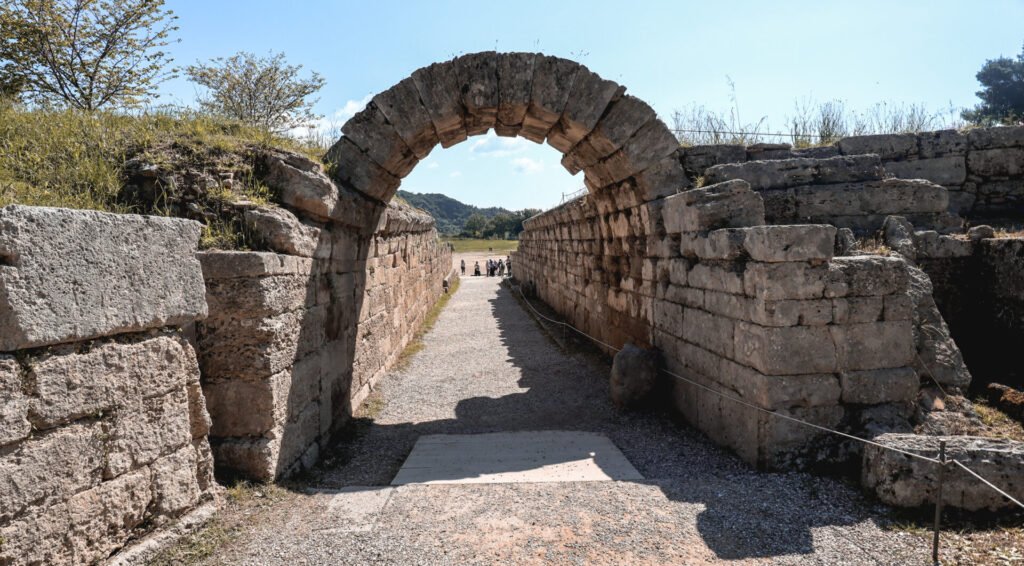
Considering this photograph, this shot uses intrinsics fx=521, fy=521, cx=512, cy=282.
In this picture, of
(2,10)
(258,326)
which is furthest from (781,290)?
(2,10)

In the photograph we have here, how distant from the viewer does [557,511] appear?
3.86 metres

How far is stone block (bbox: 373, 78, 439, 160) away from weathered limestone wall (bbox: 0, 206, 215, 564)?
292 centimetres

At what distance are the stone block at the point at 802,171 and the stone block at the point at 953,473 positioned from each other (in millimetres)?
3140

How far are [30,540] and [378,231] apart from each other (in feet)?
18.6

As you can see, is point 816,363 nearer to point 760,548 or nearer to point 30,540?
point 760,548

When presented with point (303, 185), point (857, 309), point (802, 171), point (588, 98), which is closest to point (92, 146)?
point (303, 185)

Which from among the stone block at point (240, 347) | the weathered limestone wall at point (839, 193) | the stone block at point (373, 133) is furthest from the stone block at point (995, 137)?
the stone block at point (240, 347)

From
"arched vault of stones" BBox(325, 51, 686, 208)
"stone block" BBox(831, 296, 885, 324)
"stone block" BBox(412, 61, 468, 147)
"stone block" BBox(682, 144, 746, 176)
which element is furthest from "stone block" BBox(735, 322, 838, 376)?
"stone block" BBox(412, 61, 468, 147)

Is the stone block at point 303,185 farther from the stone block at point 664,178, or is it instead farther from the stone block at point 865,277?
the stone block at point 865,277

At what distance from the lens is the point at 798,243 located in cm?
429

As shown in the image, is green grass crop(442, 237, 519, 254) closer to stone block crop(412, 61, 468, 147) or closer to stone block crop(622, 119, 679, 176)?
stone block crop(622, 119, 679, 176)

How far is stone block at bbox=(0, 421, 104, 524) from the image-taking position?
92.4 inches

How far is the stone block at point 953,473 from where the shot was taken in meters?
3.42

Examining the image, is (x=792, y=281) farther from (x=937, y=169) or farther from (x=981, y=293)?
(x=937, y=169)
